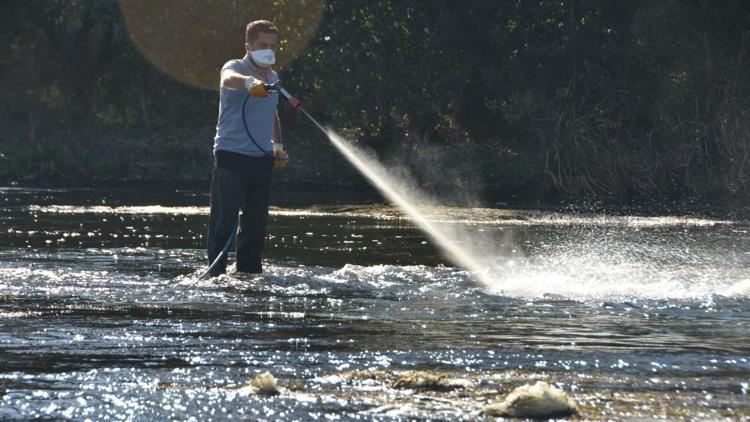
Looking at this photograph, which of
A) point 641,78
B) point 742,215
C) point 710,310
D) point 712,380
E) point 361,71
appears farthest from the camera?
point 361,71

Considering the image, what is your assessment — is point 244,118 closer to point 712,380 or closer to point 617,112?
point 712,380

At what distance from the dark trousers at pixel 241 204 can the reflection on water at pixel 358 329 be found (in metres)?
0.44

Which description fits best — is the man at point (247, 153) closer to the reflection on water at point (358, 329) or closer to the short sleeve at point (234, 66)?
the short sleeve at point (234, 66)

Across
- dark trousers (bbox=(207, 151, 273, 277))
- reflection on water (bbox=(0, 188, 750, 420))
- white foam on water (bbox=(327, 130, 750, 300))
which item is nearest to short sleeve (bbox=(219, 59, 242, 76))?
dark trousers (bbox=(207, 151, 273, 277))

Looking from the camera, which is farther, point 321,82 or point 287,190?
point 321,82

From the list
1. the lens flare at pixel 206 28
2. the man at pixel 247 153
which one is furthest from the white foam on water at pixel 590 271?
the lens flare at pixel 206 28

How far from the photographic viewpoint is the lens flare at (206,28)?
43.4 metres

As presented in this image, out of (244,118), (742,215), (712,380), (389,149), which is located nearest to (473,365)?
(712,380)

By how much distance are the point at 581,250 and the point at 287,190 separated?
19834 mm

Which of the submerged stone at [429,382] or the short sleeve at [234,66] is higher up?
the short sleeve at [234,66]

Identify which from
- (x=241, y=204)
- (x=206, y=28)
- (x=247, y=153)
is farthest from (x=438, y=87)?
(x=247, y=153)

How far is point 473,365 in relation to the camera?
25.0 ft

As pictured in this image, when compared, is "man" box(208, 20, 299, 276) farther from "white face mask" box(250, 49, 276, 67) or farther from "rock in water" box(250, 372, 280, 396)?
"rock in water" box(250, 372, 280, 396)

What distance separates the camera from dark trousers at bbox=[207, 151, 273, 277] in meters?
13.3
